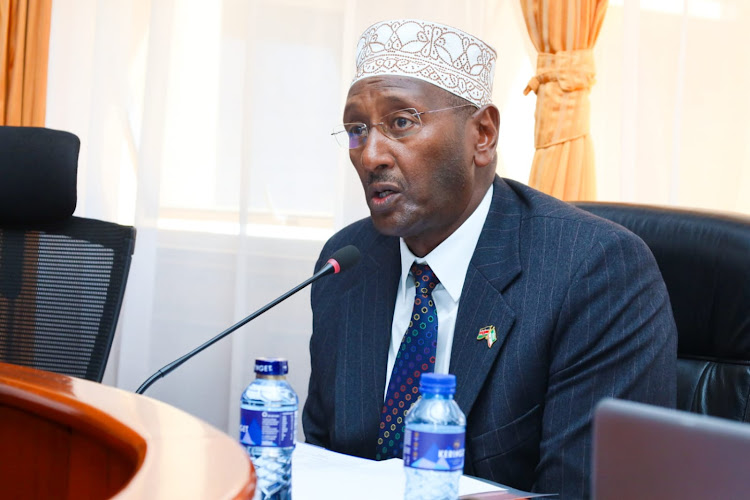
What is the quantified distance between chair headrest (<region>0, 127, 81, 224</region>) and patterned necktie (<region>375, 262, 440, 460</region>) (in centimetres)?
99

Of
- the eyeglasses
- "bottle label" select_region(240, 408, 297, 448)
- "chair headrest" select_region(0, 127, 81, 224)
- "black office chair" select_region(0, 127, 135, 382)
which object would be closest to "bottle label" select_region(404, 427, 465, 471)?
"bottle label" select_region(240, 408, 297, 448)

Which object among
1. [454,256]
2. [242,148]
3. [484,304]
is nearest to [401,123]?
[454,256]

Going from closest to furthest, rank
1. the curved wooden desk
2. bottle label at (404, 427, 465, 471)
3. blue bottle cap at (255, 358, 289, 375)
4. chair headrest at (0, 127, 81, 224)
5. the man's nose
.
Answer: the curved wooden desk
bottle label at (404, 427, 465, 471)
blue bottle cap at (255, 358, 289, 375)
the man's nose
chair headrest at (0, 127, 81, 224)

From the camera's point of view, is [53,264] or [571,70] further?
[571,70]

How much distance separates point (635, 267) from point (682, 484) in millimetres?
1042

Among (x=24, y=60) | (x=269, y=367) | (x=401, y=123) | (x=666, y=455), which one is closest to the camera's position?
(x=666, y=455)

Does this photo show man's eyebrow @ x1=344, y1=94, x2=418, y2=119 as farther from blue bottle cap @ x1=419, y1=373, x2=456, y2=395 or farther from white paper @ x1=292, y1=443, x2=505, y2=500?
blue bottle cap @ x1=419, y1=373, x2=456, y2=395

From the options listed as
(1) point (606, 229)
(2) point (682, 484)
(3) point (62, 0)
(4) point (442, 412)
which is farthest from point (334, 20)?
(2) point (682, 484)

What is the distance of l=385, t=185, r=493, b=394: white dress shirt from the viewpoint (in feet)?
5.76

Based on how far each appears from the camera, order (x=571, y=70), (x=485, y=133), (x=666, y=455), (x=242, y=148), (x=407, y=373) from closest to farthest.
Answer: (x=666, y=455), (x=407, y=373), (x=485, y=133), (x=571, y=70), (x=242, y=148)

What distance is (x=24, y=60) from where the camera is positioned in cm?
316

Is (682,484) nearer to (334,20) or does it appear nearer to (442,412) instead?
(442,412)

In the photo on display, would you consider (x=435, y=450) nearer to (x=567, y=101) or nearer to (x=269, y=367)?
(x=269, y=367)

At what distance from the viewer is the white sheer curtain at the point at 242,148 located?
2.67 metres
